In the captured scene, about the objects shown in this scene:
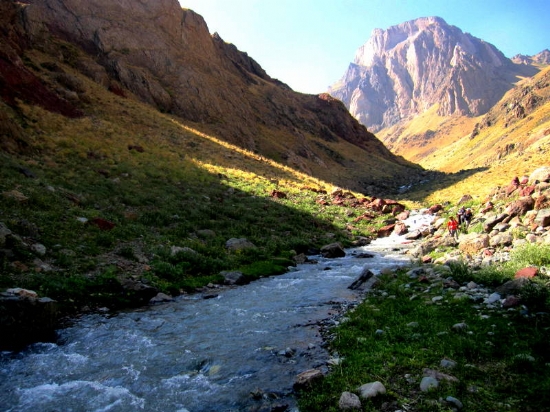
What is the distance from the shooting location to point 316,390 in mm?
7133

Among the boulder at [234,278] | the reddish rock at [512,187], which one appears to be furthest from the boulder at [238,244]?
the reddish rock at [512,187]

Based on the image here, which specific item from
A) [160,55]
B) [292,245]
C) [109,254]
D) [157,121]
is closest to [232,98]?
[160,55]

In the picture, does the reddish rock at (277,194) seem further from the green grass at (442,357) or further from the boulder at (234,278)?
the green grass at (442,357)

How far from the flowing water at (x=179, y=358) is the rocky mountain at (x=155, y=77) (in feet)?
72.2

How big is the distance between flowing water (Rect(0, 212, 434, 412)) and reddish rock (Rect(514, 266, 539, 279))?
5.19m

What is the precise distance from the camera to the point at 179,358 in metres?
9.20

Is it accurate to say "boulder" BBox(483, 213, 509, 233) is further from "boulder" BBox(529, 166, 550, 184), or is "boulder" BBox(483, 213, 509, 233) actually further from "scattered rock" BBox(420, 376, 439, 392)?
"scattered rock" BBox(420, 376, 439, 392)

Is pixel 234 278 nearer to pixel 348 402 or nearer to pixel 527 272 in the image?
pixel 348 402

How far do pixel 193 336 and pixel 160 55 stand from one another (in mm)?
66003

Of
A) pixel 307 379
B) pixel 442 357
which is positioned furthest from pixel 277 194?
pixel 307 379

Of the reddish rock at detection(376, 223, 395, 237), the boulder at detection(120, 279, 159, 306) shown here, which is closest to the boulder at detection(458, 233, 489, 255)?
the reddish rock at detection(376, 223, 395, 237)

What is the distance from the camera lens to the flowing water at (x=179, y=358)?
735 cm

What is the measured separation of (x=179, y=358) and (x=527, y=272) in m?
10.3

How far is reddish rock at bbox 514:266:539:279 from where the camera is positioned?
36.1 feet
